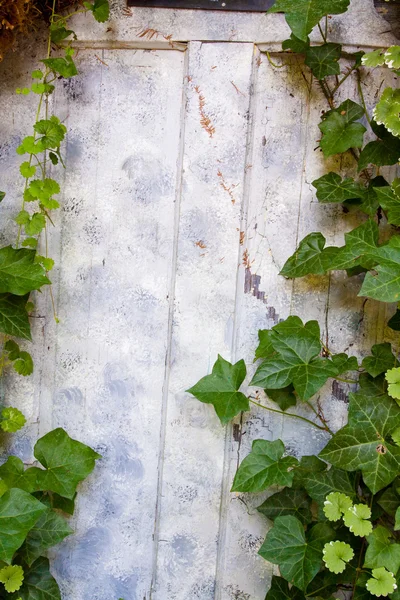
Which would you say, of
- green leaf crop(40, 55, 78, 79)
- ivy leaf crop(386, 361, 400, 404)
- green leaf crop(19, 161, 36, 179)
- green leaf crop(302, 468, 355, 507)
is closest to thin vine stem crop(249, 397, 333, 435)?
green leaf crop(302, 468, 355, 507)

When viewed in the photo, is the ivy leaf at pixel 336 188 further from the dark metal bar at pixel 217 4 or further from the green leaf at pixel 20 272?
the green leaf at pixel 20 272

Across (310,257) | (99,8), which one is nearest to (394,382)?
(310,257)

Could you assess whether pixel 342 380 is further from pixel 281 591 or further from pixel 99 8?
pixel 99 8

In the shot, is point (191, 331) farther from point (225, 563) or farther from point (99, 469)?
point (225, 563)

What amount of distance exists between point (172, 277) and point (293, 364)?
14.9 inches

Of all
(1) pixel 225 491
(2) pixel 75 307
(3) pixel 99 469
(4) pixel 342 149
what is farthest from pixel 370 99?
(3) pixel 99 469

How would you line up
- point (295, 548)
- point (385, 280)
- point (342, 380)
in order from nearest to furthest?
point (385, 280) < point (295, 548) < point (342, 380)

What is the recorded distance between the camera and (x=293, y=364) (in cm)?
142

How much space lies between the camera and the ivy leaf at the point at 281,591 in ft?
4.87

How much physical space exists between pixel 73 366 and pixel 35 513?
397 millimetres

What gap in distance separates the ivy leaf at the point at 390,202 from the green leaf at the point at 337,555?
2.30ft

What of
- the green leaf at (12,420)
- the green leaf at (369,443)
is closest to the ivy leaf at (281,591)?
the green leaf at (369,443)

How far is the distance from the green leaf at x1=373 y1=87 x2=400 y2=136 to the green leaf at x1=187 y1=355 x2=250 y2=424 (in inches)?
24.3

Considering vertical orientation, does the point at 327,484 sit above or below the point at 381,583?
above
